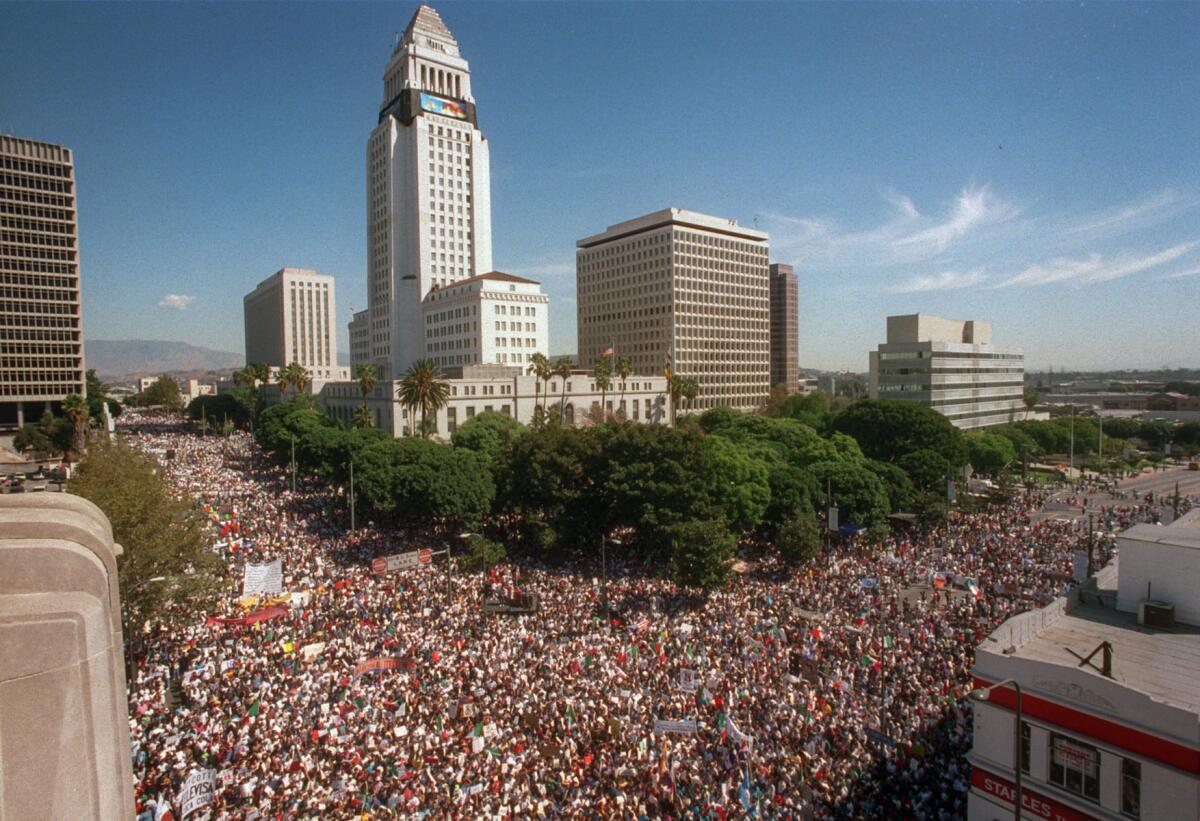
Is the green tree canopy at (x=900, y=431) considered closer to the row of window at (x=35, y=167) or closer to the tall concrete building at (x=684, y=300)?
the tall concrete building at (x=684, y=300)

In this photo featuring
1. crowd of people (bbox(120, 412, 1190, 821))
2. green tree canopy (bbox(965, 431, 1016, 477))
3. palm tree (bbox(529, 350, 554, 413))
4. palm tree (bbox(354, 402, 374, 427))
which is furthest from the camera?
palm tree (bbox(529, 350, 554, 413))

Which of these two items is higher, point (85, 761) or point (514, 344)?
point (514, 344)

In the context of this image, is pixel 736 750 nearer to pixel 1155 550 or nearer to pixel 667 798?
pixel 667 798

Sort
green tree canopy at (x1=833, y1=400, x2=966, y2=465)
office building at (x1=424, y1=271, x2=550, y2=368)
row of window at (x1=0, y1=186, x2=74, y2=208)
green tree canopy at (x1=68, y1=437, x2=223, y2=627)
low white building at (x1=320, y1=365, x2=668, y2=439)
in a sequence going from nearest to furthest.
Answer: green tree canopy at (x1=68, y1=437, x2=223, y2=627), green tree canopy at (x1=833, y1=400, x2=966, y2=465), low white building at (x1=320, y1=365, x2=668, y2=439), office building at (x1=424, y1=271, x2=550, y2=368), row of window at (x1=0, y1=186, x2=74, y2=208)

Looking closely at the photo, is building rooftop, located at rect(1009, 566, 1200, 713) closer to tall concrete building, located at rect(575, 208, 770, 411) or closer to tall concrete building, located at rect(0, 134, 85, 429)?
tall concrete building, located at rect(575, 208, 770, 411)

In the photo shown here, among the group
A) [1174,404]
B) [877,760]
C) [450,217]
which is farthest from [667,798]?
[1174,404]

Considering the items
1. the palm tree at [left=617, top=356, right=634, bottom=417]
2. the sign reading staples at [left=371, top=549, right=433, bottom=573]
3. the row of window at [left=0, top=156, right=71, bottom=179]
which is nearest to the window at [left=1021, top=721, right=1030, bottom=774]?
the sign reading staples at [left=371, top=549, right=433, bottom=573]
